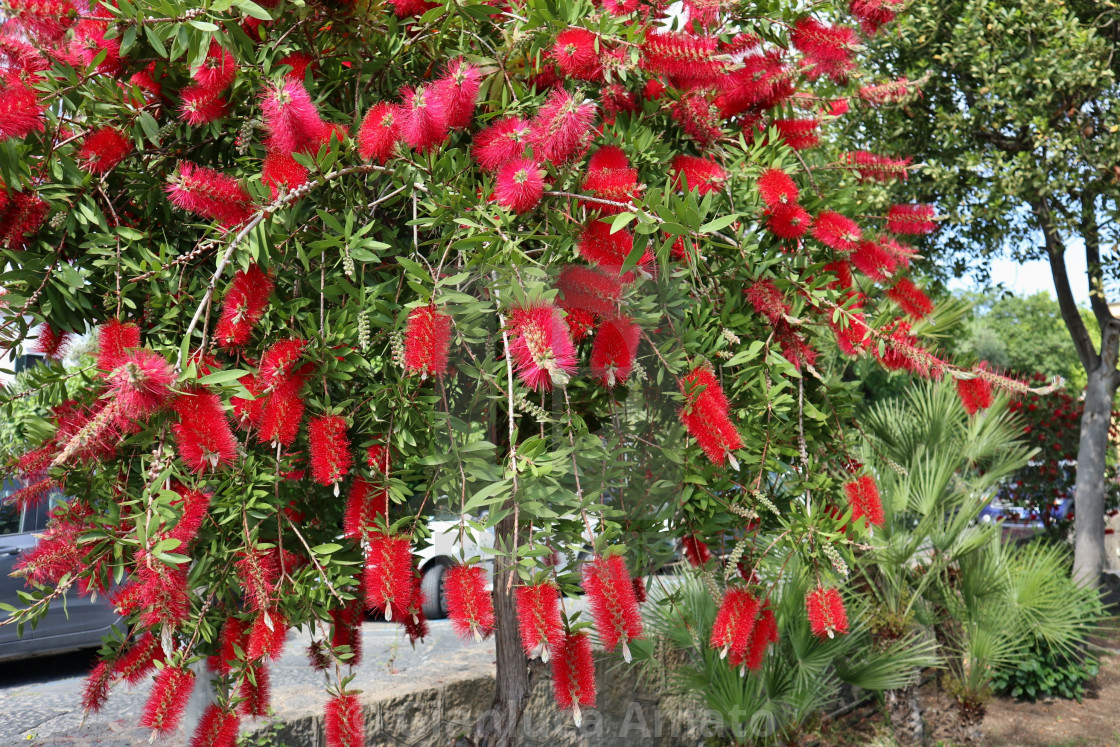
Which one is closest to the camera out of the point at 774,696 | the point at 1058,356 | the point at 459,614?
the point at 459,614

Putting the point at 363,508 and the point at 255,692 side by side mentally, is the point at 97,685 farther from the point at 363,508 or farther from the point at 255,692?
the point at 363,508

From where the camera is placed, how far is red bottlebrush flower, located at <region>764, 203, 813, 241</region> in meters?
1.79

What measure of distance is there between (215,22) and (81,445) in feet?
2.59

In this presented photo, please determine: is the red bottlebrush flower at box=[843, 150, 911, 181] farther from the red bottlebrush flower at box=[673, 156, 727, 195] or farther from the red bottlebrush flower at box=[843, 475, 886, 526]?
the red bottlebrush flower at box=[843, 475, 886, 526]

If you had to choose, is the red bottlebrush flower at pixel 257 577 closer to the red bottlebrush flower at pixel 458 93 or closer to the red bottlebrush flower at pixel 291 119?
the red bottlebrush flower at pixel 291 119

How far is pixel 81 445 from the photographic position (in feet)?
3.39

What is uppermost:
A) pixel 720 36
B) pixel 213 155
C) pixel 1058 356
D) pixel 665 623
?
pixel 1058 356

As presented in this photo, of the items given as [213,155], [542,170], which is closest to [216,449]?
[542,170]

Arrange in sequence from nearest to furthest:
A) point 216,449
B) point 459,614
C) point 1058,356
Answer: point 216,449, point 459,614, point 1058,356

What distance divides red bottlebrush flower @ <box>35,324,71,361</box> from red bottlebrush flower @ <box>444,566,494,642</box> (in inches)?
35.8

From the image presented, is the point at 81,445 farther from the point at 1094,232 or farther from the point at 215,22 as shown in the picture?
the point at 1094,232

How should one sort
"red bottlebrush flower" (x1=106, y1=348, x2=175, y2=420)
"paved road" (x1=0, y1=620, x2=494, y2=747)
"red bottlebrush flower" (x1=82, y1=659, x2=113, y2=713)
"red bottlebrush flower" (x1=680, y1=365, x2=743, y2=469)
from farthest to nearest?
"paved road" (x1=0, y1=620, x2=494, y2=747) → "red bottlebrush flower" (x1=82, y1=659, x2=113, y2=713) → "red bottlebrush flower" (x1=680, y1=365, x2=743, y2=469) → "red bottlebrush flower" (x1=106, y1=348, x2=175, y2=420)

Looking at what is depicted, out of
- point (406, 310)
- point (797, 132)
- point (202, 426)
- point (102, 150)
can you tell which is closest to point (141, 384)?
point (202, 426)

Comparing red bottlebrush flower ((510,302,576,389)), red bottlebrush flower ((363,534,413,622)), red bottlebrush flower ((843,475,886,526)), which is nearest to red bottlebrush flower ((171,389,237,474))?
red bottlebrush flower ((363,534,413,622))
